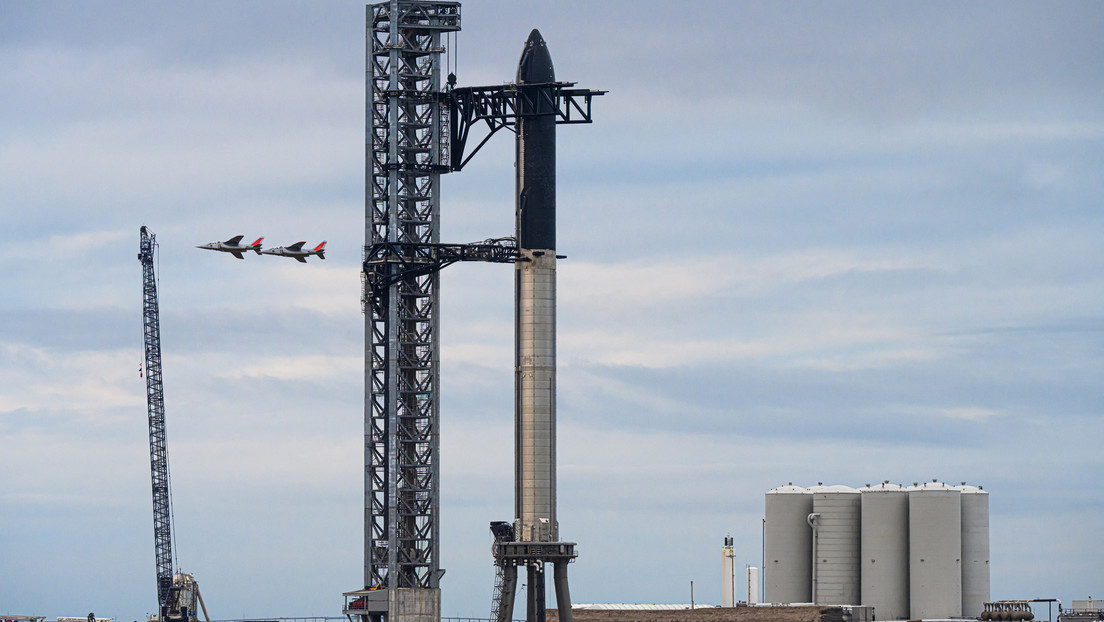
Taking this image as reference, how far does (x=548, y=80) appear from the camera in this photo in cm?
13888

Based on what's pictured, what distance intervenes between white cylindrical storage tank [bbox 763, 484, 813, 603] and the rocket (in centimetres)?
3896

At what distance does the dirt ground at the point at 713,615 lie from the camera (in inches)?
5896

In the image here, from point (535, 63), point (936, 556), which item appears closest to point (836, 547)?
point (936, 556)

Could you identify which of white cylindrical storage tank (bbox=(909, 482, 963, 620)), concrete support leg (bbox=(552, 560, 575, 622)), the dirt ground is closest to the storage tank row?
white cylindrical storage tank (bbox=(909, 482, 963, 620))

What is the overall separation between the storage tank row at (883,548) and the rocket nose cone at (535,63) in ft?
166

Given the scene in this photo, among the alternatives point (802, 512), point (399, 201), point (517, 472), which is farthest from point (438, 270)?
point (802, 512)

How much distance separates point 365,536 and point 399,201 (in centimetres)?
2519

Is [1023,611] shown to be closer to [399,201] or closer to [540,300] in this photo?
[540,300]

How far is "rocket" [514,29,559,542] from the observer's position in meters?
135

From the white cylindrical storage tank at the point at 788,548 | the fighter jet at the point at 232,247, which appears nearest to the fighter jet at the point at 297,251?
the fighter jet at the point at 232,247

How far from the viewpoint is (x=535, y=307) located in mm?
136750

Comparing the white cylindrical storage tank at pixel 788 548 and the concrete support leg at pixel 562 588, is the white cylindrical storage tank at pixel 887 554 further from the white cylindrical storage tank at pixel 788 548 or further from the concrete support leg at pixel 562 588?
the concrete support leg at pixel 562 588

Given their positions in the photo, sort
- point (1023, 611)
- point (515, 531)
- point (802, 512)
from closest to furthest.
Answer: point (515, 531)
point (1023, 611)
point (802, 512)

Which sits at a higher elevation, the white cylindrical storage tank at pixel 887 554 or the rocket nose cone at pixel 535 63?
the rocket nose cone at pixel 535 63
